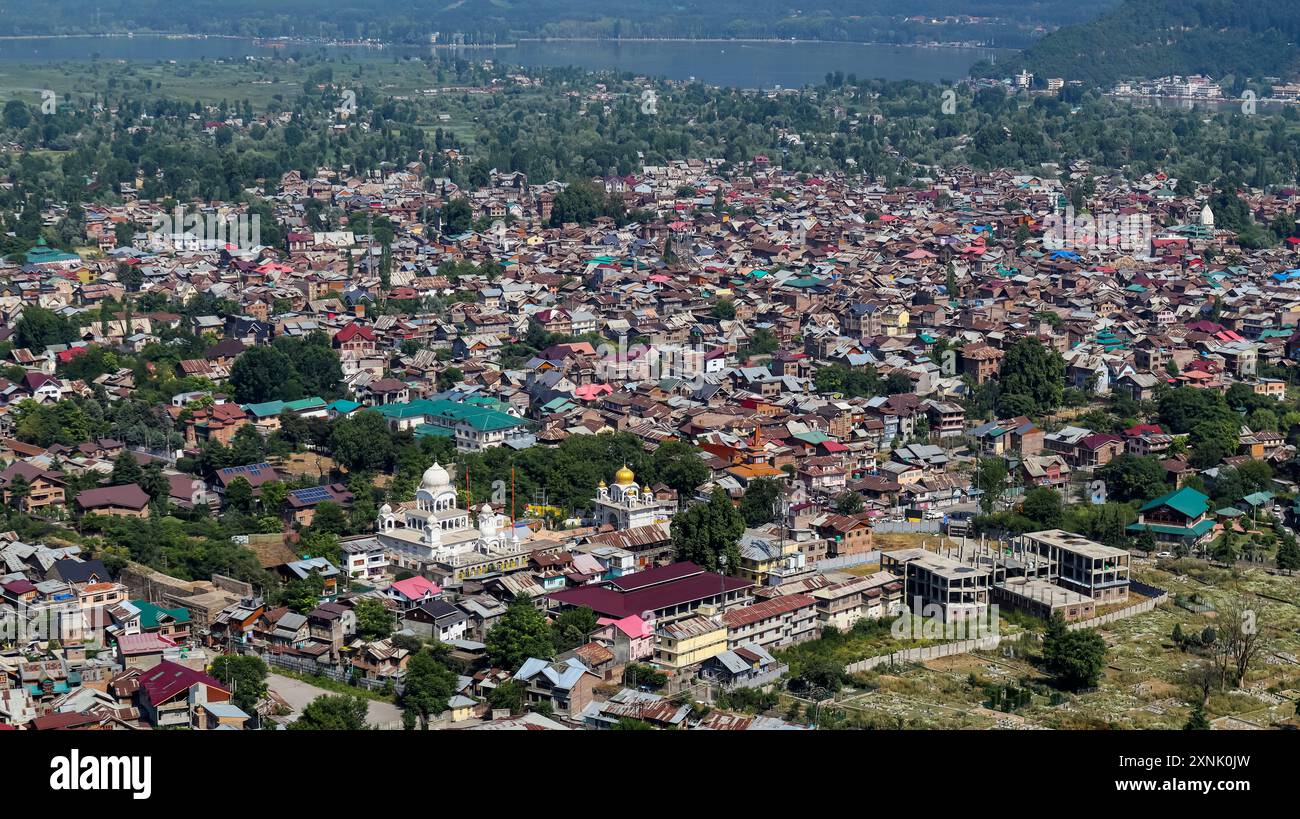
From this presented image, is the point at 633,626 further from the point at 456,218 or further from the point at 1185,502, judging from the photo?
the point at 456,218

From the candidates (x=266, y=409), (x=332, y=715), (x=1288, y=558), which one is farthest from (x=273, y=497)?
(x=1288, y=558)

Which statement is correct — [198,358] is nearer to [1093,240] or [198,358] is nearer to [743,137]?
[1093,240]

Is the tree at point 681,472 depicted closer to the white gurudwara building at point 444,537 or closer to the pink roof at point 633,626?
the white gurudwara building at point 444,537

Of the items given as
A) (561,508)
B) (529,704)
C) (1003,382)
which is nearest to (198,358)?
(561,508)

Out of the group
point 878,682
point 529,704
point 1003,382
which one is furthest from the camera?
point 1003,382

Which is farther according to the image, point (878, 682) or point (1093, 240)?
point (1093, 240)
